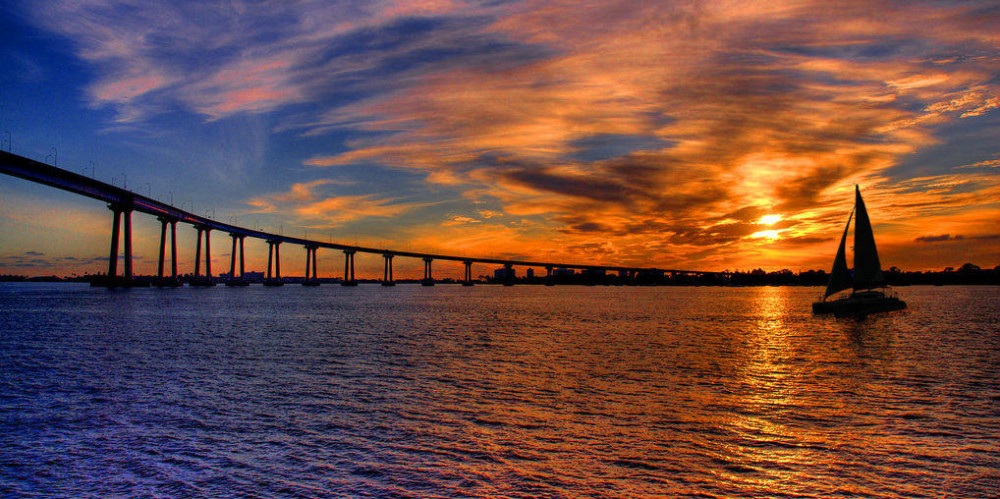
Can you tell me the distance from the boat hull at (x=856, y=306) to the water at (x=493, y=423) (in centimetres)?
3452

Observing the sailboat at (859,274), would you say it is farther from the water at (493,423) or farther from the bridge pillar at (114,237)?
the bridge pillar at (114,237)

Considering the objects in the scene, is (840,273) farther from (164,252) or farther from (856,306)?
(164,252)

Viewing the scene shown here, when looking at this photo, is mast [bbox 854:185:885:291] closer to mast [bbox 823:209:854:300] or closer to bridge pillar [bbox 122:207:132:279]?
mast [bbox 823:209:854:300]

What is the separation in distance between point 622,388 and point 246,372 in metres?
16.2

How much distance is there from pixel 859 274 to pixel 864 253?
146 inches

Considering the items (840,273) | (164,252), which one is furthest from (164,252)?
(840,273)

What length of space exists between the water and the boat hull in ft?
113

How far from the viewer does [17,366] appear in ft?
88.6

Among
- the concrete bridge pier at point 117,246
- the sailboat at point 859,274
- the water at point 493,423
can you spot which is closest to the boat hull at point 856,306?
the sailboat at point 859,274

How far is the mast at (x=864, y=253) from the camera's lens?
61875 millimetres

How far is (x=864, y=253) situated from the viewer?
63.2 meters

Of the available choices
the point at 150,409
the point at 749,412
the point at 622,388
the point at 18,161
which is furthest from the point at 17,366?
the point at 18,161

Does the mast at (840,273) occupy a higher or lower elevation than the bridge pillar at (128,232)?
lower

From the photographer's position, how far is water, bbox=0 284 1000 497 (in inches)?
466
